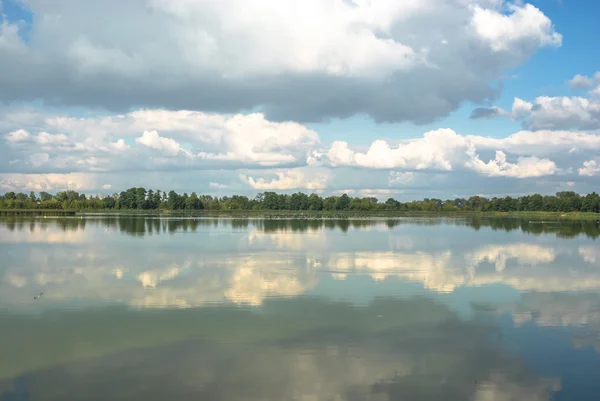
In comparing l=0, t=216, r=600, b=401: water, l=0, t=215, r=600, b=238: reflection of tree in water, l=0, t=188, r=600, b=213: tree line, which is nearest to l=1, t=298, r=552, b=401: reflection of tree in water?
l=0, t=216, r=600, b=401: water

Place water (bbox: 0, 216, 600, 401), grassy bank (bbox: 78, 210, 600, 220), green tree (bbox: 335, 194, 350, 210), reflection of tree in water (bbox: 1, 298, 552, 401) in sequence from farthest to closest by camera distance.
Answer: green tree (bbox: 335, 194, 350, 210), grassy bank (bbox: 78, 210, 600, 220), water (bbox: 0, 216, 600, 401), reflection of tree in water (bbox: 1, 298, 552, 401)

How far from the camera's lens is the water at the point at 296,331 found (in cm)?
1027

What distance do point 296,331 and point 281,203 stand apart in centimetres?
15143

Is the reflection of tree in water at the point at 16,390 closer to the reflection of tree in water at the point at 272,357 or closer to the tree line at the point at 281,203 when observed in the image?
the reflection of tree in water at the point at 272,357

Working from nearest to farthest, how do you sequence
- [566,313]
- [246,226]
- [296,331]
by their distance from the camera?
1. [296,331]
2. [566,313]
3. [246,226]

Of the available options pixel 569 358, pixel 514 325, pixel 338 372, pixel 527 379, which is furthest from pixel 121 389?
Answer: pixel 514 325

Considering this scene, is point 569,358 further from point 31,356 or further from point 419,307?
point 31,356

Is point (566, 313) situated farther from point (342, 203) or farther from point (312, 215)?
point (342, 203)

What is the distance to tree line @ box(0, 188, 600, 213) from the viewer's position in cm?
13848

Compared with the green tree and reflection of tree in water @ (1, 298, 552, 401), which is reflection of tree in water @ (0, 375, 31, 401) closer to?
reflection of tree in water @ (1, 298, 552, 401)

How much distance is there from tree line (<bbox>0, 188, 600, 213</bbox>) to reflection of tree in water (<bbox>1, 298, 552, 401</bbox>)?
436 ft

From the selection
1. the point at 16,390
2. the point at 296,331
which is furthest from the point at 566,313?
the point at 16,390

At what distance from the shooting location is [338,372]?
10945mm

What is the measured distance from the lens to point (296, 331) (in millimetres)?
13953
